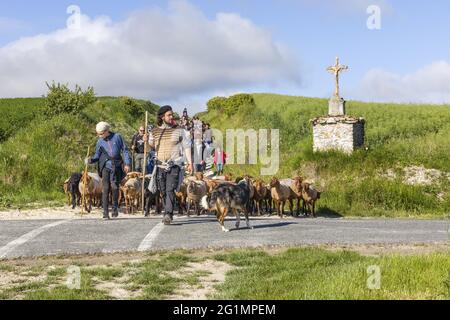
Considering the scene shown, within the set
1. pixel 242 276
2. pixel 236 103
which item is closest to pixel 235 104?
pixel 236 103

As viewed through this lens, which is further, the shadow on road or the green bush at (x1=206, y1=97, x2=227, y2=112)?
the green bush at (x1=206, y1=97, x2=227, y2=112)

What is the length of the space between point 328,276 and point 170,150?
5947 mm

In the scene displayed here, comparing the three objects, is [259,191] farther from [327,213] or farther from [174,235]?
[174,235]

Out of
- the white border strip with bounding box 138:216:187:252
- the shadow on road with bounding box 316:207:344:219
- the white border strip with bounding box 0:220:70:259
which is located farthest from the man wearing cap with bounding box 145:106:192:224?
the shadow on road with bounding box 316:207:344:219

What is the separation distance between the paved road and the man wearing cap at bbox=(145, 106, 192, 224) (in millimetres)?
1089

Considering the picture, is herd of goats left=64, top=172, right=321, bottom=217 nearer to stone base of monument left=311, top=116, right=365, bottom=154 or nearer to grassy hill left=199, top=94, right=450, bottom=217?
grassy hill left=199, top=94, right=450, bottom=217

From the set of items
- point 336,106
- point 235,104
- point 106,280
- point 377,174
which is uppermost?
point 235,104

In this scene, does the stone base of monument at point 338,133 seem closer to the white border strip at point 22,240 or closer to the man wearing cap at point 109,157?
the man wearing cap at point 109,157

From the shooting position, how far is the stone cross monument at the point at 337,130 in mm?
28812

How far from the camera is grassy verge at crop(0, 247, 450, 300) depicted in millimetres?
7578

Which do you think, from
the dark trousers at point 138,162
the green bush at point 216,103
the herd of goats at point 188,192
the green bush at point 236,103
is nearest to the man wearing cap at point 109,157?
the herd of goats at point 188,192

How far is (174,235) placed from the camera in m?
12.7

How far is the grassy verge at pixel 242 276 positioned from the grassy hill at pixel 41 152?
41.0 ft
